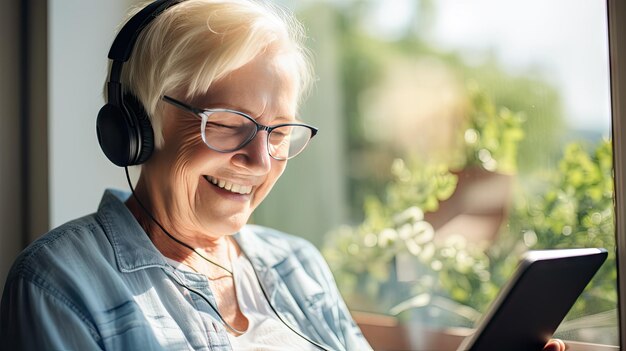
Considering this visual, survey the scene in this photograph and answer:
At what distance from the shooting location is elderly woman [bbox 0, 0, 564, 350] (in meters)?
0.99

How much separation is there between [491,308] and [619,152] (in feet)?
1.59

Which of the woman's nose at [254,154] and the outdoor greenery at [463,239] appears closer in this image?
the woman's nose at [254,154]

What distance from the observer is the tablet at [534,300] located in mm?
919

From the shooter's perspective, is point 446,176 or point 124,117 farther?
point 446,176

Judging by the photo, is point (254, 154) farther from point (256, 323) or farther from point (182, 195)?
point (256, 323)

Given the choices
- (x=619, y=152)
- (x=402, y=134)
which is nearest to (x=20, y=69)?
(x=402, y=134)

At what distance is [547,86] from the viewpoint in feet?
4.66

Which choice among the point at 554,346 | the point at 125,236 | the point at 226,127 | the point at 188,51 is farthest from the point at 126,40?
the point at 554,346

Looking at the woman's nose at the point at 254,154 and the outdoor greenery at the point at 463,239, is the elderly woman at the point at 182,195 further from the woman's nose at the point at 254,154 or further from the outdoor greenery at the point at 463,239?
the outdoor greenery at the point at 463,239

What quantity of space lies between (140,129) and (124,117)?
1.3 inches

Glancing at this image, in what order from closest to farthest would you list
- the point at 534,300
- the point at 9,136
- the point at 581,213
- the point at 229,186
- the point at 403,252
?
the point at 534,300, the point at 229,186, the point at 581,213, the point at 9,136, the point at 403,252

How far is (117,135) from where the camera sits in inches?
42.4

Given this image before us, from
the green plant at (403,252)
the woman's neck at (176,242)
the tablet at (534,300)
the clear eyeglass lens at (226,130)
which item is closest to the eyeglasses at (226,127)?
the clear eyeglass lens at (226,130)

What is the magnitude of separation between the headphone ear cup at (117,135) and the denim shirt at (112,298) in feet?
0.40
